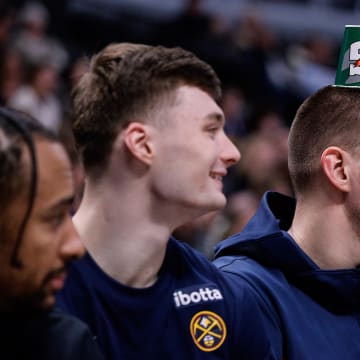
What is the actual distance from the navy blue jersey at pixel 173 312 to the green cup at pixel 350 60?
0.69 metres

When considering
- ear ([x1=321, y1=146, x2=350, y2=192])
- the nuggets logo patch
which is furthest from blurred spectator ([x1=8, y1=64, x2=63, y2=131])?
the nuggets logo patch

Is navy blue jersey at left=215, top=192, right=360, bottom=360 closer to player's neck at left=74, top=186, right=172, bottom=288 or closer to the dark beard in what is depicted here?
player's neck at left=74, top=186, right=172, bottom=288

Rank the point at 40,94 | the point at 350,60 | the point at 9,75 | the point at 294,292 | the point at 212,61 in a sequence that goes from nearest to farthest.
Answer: the point at 294,292 → the point at 350,60 → the point at 9,75 → the point at 40,94 → the point at 212,61

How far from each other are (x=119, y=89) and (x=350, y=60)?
0.90m

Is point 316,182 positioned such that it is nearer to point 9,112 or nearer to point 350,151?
point 350,151

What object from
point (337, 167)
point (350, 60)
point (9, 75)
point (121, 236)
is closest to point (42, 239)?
point (121, 236)

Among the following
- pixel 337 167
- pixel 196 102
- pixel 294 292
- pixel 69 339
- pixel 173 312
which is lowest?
pixel 294 292

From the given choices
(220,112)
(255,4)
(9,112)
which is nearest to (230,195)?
(220,112)

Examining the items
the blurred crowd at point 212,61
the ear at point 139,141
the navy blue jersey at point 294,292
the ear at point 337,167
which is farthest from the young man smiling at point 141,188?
the blurred crowd at point 212,61

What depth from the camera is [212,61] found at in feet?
30.0

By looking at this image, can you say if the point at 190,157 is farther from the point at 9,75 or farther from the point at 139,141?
the point at 9,75

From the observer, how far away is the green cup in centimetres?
272

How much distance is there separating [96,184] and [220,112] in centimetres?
34

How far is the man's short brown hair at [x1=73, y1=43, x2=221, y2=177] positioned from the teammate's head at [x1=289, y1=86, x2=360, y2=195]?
0.64 m
